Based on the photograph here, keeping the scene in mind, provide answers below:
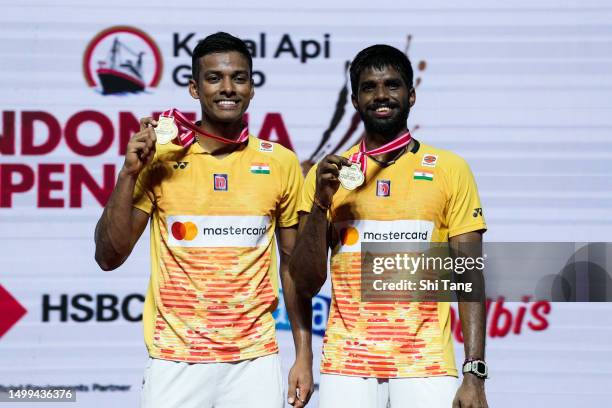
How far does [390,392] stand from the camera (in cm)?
327

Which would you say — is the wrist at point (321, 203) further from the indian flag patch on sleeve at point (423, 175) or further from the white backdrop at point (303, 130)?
the white backdrop at point (303, 130)

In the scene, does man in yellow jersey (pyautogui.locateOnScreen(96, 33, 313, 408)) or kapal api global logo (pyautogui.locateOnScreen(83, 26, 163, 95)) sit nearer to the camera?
man in yellow jersey (pyautogui.locateOnScreen(96, 33, 313, 408))

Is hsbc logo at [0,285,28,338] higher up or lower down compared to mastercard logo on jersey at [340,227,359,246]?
lower down

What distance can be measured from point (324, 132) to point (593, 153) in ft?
4.28

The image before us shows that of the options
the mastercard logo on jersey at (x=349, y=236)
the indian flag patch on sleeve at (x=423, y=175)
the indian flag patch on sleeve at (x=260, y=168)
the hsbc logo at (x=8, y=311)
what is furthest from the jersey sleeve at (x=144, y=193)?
the hsbc logo at (x=8, y=311)

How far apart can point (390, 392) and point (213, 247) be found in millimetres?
707

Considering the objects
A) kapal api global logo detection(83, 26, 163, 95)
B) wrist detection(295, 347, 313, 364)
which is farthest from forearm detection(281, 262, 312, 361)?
kapal api global logo detection(83, 26, 163, 95)

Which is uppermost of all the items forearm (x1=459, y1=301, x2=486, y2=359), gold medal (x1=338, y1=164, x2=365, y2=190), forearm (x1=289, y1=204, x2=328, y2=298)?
gold medal (x1=338, y1=164, x2=365, y2=190)

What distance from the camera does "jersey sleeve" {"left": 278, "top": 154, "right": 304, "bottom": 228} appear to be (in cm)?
352

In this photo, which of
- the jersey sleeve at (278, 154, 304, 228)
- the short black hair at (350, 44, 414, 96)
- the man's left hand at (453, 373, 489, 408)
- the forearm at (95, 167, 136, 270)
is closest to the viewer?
the man's left hand at (453, 373, 489, 408)

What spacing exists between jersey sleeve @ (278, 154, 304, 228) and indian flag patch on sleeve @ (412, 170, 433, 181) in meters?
0.41

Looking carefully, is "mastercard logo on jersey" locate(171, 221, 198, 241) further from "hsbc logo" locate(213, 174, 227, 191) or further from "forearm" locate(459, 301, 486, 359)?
"forearm" locate(459, 301, 486, 359)

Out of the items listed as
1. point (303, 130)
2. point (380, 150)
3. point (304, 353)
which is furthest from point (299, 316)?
point (303, 130)

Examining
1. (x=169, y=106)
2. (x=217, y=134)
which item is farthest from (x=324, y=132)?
(x=217, y=134)
